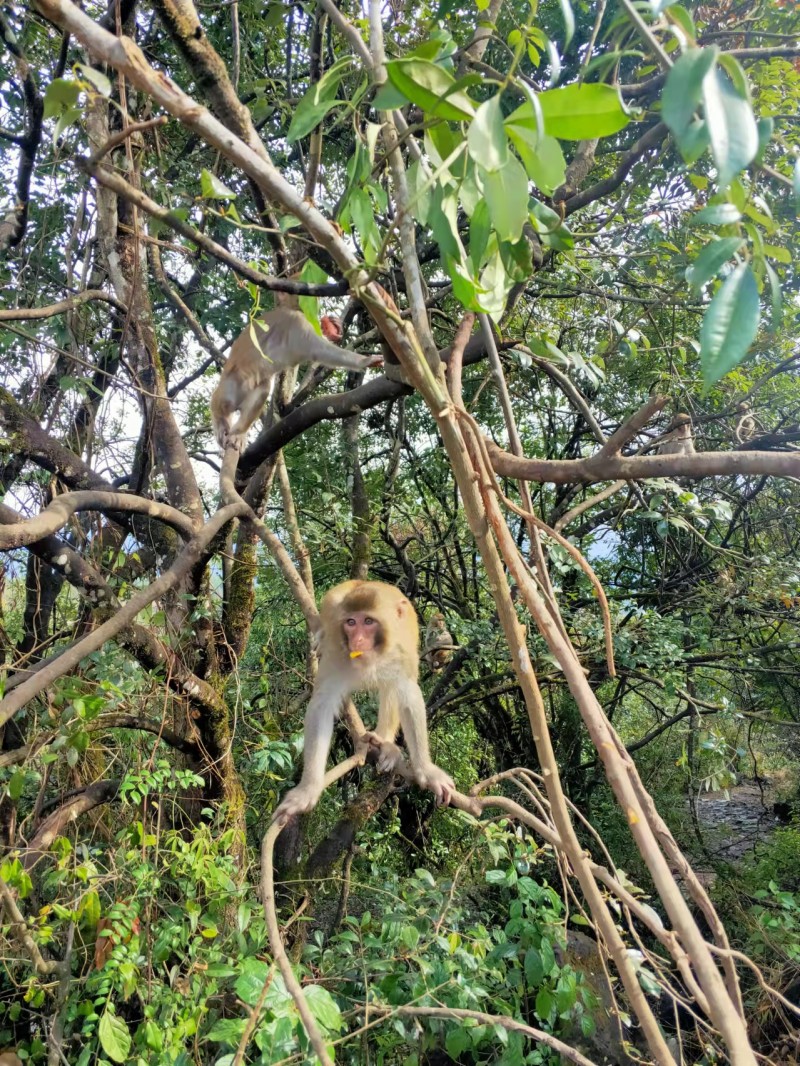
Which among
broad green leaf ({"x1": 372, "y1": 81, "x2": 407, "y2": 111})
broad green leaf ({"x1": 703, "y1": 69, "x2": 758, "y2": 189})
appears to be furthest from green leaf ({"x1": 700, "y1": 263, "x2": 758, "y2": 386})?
broad green leaf ({"x1": 372, "y1": 81, "x2": 407, "y2": 111})

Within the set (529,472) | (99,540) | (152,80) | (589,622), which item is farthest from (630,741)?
(152,80)

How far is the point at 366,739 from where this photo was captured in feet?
10.6

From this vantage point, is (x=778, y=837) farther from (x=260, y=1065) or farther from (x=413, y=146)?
(x=413, y=146)

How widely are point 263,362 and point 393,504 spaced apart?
205 cm

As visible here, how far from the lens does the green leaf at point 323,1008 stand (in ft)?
7.02

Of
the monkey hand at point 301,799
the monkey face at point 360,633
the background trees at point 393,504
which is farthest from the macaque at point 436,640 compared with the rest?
the monkey hand at point 301,799

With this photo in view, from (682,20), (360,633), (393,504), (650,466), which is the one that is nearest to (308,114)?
(682,20)

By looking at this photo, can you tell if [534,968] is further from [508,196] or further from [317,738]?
[508,196]

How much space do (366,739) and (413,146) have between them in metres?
2.61

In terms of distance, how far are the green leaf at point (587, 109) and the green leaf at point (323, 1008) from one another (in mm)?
2348

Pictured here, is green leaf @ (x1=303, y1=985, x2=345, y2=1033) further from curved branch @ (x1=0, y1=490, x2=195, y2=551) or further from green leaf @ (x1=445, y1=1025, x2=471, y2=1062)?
curved branch @ (x1=0, y1=490, x2=195, y2=551)

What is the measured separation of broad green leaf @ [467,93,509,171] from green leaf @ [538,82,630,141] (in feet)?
0.21

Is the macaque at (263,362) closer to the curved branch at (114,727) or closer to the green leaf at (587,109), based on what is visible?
the curved branch at (114,727)

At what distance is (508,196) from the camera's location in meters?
0.83
